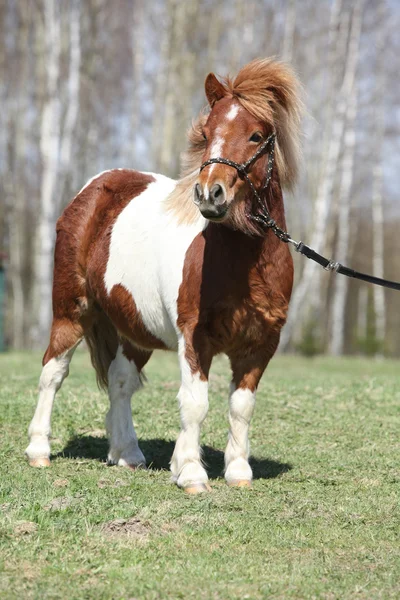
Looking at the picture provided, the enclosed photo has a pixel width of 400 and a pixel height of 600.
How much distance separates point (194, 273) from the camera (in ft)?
18.2

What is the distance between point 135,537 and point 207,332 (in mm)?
1477

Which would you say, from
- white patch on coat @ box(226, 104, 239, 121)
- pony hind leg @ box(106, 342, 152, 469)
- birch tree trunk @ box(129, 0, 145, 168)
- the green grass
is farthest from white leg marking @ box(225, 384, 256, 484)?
birch tree trunk @ box(129, 0, 145, 168)

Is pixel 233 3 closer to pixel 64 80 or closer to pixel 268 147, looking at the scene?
pixel 64 80

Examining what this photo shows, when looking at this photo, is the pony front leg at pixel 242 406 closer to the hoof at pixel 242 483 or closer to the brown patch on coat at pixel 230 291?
the hoof at pixel 242 483

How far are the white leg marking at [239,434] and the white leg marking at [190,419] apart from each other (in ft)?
0.90

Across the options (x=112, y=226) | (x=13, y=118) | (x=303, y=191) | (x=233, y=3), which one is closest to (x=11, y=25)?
(x=13, y=118)

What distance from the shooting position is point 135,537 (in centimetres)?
457

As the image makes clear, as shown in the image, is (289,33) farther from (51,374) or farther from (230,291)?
(230,291)

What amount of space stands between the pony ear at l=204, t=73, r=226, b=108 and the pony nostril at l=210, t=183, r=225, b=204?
0.79 metres

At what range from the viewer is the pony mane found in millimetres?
5312

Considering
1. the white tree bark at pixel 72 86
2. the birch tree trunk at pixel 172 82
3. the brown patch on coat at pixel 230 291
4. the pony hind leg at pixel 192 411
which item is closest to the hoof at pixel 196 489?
the pony hind leg at pixel 192 411

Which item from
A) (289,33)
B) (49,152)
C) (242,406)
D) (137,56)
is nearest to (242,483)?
(242,406)

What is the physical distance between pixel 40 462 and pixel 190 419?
1.38 metres

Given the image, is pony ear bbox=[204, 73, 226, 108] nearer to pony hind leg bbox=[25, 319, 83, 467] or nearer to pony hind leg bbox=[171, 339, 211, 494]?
pony hind leg bbox=[171, 339, 211, 494]
